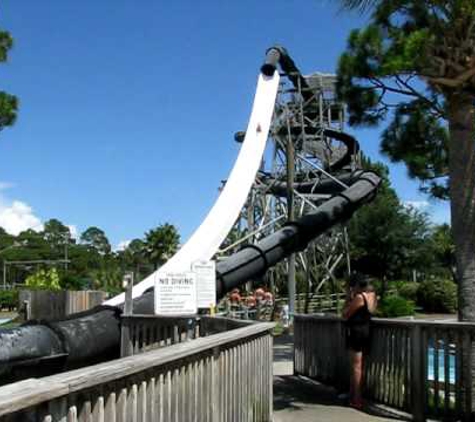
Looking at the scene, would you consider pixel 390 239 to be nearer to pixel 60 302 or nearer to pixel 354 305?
pixel 60 302

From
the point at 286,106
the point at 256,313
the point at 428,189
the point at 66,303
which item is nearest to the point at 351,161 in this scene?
the point at 286,106

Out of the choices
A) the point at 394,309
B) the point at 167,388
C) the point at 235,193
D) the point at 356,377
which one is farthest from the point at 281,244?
the point at 167,388

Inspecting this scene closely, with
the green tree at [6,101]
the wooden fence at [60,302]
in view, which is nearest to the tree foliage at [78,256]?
the wooden fence at [60,302]

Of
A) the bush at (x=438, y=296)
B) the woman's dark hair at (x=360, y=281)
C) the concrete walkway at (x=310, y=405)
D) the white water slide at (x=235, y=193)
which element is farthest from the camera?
the bush at (x=438, y=296)

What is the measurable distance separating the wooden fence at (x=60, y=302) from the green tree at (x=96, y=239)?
15155 centimetres

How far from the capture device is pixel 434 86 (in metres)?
8.56

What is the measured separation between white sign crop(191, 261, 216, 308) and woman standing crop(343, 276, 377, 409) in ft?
5.82

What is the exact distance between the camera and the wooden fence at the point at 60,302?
90.8ft

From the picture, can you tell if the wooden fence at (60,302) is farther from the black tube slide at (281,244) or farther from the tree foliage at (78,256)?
the tree foliage at (78,256)

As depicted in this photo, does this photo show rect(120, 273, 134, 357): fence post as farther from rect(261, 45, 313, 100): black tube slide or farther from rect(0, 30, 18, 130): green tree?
rect(261, 45, 313, 100): black tube slide

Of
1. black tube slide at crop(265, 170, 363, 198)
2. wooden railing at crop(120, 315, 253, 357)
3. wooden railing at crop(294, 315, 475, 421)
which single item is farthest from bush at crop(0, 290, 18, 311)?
wooden railing at crop(294, 315, 475, 421)

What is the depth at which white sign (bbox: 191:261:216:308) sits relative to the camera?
8.73 metres

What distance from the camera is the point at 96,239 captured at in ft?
607

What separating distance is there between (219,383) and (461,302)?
3.52m
